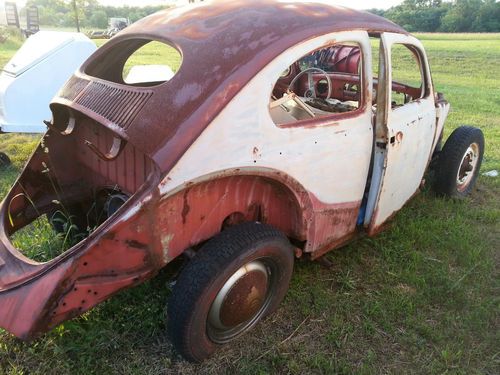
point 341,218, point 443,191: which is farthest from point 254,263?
point 443,191

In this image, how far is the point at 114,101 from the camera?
2.52 meters

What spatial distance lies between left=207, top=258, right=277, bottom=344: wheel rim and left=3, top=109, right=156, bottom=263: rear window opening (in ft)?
2.92

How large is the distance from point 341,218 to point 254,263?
77 cm

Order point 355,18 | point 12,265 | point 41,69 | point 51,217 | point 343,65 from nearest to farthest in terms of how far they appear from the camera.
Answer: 1. point 12,265
2. point 355,18
3. point 51,217
4. point 41,69
5. point 343,65

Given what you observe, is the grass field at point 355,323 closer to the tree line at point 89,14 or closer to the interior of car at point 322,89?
the interior of car at point 322,89

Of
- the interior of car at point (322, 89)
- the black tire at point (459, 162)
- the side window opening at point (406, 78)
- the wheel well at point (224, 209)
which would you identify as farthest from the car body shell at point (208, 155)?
the black tire at point (459, 162)

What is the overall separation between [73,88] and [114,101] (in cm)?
56

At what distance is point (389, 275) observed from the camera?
3357 millimetres

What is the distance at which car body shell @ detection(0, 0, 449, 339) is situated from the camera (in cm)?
212

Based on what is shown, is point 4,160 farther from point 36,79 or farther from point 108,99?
point 108,99

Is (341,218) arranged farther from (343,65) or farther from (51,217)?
(343,65)

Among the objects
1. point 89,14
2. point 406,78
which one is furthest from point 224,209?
point 89,14

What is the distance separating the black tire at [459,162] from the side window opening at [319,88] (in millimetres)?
995

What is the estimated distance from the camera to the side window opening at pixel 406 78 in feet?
12.3
